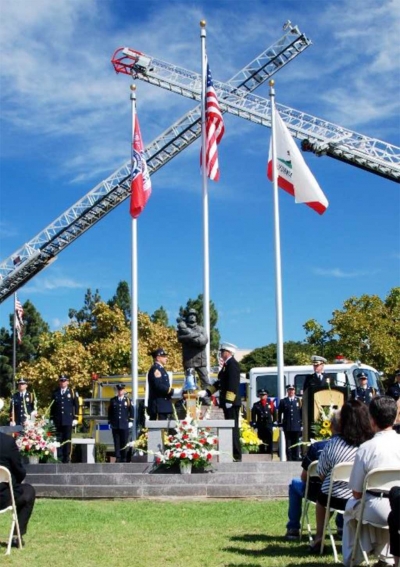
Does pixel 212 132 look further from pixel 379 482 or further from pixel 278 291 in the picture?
pixel 379 482

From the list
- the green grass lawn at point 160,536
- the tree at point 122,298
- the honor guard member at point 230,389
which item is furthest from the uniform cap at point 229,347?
the tree at point 122,298

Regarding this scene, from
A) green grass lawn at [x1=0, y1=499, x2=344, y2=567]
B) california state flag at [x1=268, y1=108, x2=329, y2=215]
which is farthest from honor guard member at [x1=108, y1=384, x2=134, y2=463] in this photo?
california state flag at [x1=268, y1=108, x2=329, y2=215]

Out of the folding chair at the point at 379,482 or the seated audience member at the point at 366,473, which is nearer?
the folding chair at the point at 379,482

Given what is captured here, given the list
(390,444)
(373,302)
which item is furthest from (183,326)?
(373,302)

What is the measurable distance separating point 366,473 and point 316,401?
24.4 ft

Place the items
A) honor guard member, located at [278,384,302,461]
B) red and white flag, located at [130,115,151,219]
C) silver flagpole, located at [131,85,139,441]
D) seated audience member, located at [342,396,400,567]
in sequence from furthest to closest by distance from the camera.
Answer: red and white flag, located at [130,115,151,219], silver flagpole, located at [131,85,139,441], honor guard member, located at [278,384,302,461], seated audience member, located at [342,396,400,567]

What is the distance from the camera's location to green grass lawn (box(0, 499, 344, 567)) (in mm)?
7184

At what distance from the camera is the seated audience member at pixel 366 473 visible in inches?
240

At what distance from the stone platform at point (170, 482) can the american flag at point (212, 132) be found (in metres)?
7.07

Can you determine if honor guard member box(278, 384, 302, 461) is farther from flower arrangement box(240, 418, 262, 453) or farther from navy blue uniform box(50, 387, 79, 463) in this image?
navy blue uniform box(50, 387, 79, 463)

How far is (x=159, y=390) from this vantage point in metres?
14.4

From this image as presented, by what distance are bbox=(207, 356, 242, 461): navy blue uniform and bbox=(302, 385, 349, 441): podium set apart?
A: 4.22 feet

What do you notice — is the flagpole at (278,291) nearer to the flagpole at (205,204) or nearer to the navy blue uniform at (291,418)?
the navy blue uniform at (291,418)

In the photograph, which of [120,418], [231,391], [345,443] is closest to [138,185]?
[120,418]
